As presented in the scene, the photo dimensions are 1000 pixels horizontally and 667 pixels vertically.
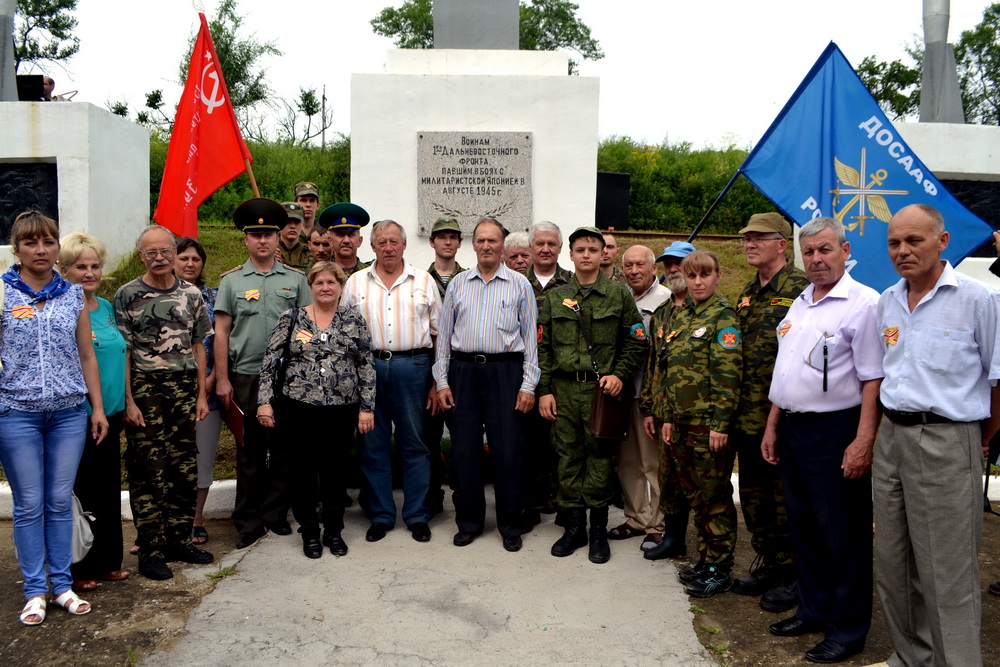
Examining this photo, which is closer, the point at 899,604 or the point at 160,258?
the point at 899,604

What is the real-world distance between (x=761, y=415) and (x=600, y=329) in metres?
1.02

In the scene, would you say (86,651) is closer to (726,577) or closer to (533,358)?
(533,358)

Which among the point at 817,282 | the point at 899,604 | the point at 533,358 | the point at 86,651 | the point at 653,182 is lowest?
the point at 86,651

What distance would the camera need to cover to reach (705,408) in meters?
4.00

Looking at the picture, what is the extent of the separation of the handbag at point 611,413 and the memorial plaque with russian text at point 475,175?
8.72ft

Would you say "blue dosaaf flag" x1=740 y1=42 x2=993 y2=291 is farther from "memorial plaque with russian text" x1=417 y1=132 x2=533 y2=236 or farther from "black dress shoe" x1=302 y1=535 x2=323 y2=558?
"black dress shoe" x1=302 y1=535 x2=323 y2=558

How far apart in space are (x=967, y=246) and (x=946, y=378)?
7.04ft

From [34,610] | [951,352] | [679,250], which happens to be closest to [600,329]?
[679,250]

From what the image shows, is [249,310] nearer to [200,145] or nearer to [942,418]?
[200,145]

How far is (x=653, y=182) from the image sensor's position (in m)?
16.5

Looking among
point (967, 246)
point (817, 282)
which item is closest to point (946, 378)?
point (817, 282)

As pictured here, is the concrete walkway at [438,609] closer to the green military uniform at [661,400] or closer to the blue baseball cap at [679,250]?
the green military uniform at [661,400]

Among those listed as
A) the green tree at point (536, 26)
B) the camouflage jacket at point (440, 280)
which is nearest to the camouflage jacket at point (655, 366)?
the camouflage jacket at point (440, 280)

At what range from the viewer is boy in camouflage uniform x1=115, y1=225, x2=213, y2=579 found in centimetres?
432
